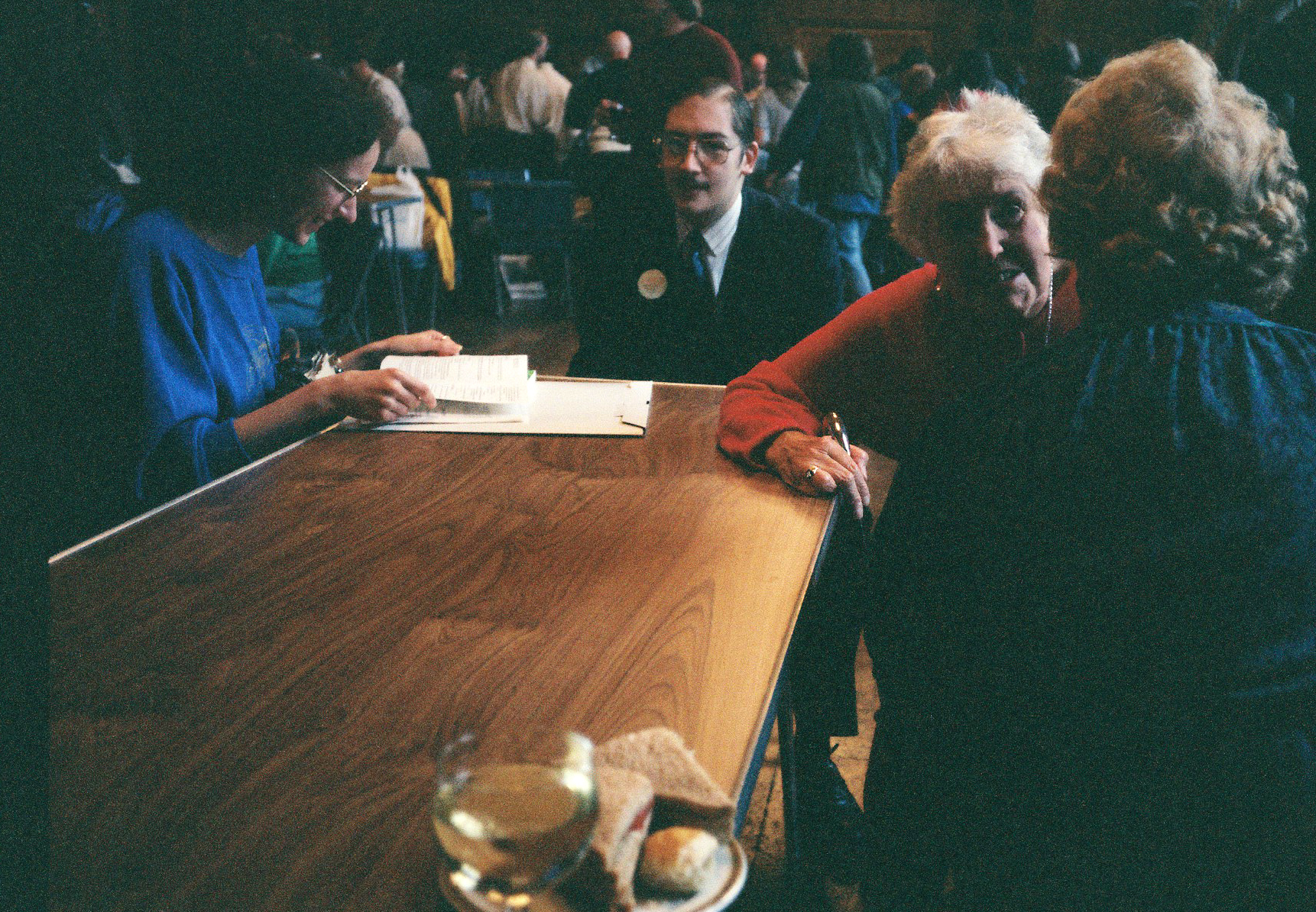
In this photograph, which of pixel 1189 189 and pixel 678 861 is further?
pixel 1189 189

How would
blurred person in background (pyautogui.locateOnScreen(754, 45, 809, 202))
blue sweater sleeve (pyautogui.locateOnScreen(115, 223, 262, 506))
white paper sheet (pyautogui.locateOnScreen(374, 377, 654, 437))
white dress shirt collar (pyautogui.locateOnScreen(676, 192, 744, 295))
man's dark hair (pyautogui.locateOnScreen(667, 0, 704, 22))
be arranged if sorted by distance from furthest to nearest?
1. blurred person in background (pyautogui.locateOnScreen(754, 45, 809, 202))
2. man's dark hair (pyautogui.locateOnScreen(667, 0, 704, 22))
3. white dress shirt collar (pyautogui.locateOnScreen(676, 192, 744, 295))
4. white paper sheet (pyautogui.locateOnScreen(374, 377, 654, 437))
5. blue sweater sleeve (pyautogui.locateOnScreen(115, 223, 262, 506))

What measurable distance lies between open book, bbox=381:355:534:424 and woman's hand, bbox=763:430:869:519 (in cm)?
51

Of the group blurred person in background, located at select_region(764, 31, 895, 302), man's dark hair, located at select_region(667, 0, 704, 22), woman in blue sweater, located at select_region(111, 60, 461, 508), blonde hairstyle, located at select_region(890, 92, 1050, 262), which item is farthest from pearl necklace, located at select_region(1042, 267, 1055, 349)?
man's dark hair, located at select_region(667, 0, 704, 22)

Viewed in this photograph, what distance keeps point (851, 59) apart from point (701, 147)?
127 inches

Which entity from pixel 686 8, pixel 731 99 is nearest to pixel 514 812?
pixel 731 99

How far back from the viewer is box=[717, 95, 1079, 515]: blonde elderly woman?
1.49m

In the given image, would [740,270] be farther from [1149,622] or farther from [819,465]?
[1149,622]

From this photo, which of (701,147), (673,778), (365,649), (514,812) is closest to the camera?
(514,812)

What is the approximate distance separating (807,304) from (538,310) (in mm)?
4208

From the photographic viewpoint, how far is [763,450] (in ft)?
4.73

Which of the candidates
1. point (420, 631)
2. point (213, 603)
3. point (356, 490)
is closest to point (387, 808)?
point (420, 631)

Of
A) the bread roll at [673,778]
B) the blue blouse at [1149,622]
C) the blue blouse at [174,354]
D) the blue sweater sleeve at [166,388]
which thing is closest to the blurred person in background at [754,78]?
the blue blouse at [174,354]

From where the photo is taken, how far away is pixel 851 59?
4.78 metres

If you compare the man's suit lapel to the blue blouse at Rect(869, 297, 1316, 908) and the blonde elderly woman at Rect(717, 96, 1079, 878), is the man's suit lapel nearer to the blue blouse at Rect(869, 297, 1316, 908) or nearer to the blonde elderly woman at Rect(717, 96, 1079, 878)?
the blonde elderly woman at Rect(717, 96, 1079, 878)
